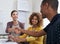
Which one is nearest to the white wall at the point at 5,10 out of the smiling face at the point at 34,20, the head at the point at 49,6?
the smiling face at the point at 34,20

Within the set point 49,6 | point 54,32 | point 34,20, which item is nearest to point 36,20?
point 34,20

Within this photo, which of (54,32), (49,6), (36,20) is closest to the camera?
(54,32)

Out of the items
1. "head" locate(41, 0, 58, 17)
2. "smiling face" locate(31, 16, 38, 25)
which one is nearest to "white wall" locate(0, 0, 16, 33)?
"smiling face" locate(31, 16, 38, 25)

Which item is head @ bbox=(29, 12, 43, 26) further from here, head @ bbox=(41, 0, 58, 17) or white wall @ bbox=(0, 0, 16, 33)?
white wall @ bbox=(0, 0, 16, 33)

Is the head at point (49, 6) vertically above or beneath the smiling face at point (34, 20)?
above

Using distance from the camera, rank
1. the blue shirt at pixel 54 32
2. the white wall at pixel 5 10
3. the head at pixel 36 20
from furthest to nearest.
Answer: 1. the white wall at pixel 5 10
2. the head at pixel 36 20
3. the blue shirt at pixel 54 32

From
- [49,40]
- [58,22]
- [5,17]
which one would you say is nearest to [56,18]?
[58,22]

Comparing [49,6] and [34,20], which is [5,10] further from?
[49,6]

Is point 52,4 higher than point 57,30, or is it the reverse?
point 52,4

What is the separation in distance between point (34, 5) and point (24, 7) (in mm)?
261

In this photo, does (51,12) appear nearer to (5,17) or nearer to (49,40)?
(49,40)

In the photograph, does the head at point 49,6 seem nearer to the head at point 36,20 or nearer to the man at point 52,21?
the man at point 52,21

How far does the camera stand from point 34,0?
13.8 ft

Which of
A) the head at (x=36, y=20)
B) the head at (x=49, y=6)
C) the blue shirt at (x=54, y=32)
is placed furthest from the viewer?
the head at (x=36, y=20)
